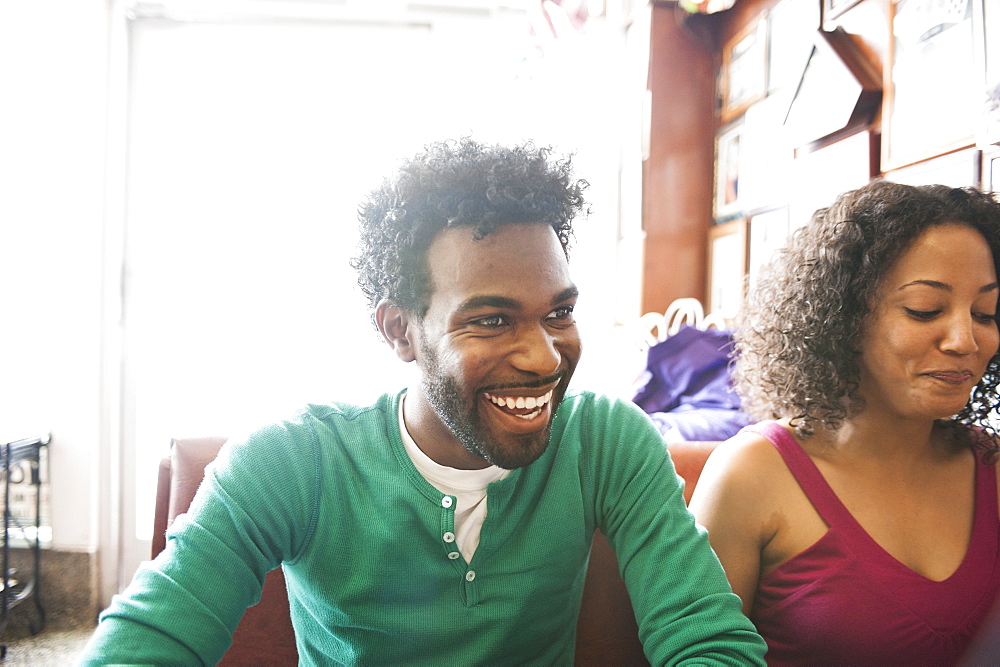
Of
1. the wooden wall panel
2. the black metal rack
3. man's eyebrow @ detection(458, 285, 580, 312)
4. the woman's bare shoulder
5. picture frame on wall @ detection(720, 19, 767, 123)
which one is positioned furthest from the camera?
the wooden wall panel

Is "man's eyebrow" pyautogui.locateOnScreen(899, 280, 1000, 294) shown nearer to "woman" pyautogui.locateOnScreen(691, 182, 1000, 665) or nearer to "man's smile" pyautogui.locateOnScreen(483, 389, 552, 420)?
"woman" pyautogui.locateOnScreen(691, 182, 1000, 665)

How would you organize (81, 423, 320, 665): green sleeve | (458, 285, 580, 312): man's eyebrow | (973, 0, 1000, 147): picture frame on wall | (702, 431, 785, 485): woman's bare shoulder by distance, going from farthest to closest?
(973, 0, 1000, 147): picture frame on wall → (702, 431, 785, 485): woman's bare shoulder → (458, 285, 580, 312): man's eyebrow → (81, 423, 320, 665): green sleeve

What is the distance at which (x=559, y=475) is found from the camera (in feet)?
3.34

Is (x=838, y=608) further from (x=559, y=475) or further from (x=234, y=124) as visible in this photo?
(x=234, y=124)

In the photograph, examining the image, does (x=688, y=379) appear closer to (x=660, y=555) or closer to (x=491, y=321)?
(x=660, y=555)

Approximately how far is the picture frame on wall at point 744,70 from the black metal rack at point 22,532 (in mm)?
3031

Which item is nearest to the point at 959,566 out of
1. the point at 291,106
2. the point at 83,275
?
the point at 291,106

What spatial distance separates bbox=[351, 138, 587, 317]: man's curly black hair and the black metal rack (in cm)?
217

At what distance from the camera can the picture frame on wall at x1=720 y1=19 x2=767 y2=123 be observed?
2.28 metres

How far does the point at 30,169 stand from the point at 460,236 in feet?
9.14

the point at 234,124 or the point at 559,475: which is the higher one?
the point at 234,124

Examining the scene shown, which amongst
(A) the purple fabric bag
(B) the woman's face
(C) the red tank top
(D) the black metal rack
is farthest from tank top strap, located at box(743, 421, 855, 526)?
(D) the black metal rack

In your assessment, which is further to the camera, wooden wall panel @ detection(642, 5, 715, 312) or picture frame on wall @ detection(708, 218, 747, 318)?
wooden wall panel @ detection(642, 5, 715, 312)

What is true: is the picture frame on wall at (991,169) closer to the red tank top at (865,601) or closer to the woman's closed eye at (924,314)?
the woman's closed eye at (924,314)
